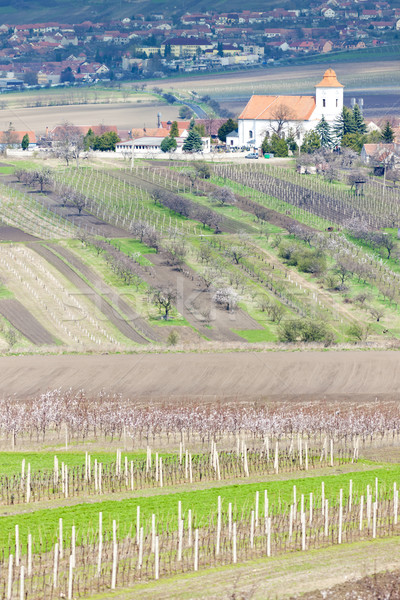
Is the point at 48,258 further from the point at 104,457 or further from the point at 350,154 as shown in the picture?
the point at 350,154

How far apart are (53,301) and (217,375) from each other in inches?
1098

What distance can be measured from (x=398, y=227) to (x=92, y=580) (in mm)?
93580

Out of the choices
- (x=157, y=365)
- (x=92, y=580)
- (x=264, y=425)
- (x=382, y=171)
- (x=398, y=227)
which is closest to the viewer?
(x=92, y=580)

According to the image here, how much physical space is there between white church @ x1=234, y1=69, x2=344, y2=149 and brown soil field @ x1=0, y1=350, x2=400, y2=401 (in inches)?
4463

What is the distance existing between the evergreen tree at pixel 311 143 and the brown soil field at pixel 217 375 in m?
96.1

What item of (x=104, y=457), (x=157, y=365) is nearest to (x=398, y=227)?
(x=157, y=365)

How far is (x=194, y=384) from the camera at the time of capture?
7300 centimetres

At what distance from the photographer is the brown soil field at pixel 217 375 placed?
7125 cm

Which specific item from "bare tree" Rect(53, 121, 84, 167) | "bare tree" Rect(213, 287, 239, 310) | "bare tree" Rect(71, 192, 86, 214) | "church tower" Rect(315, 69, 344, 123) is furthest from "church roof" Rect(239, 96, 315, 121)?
"bare tree" Rect(213, 287, 239, 310)

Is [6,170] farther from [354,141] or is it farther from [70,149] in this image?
[354,141]

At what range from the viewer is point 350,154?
169 metres

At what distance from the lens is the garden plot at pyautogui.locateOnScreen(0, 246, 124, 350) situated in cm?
9062

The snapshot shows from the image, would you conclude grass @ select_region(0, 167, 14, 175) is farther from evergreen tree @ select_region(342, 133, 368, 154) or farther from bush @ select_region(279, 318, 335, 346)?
bush @ select_region(279, 318, 335, 346)

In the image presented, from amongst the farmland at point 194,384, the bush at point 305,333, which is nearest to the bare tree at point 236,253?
the farmland at point 194,384
